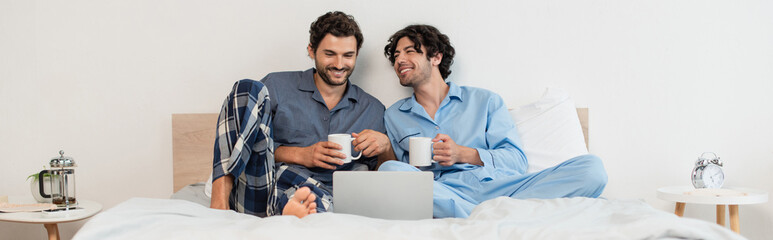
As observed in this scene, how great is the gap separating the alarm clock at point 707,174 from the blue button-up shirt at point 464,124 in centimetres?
57

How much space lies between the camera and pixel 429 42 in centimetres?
208

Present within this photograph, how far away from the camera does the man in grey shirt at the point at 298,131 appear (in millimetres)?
1536

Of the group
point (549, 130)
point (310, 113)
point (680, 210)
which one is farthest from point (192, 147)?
point (680, 210)

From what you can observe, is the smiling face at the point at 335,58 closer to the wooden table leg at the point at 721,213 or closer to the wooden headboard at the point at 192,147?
the wooden headboard at the point at 192,147

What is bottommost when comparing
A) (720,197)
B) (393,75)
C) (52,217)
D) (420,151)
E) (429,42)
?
(52,217)

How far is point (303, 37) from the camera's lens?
2.32 meters

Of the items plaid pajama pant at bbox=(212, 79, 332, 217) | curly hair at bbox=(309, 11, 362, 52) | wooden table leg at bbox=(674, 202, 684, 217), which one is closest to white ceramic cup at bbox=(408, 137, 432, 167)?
plaid pajama pant at bbox=(212, 79, 332, 217)

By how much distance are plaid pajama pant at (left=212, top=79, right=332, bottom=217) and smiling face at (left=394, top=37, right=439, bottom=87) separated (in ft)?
2.03

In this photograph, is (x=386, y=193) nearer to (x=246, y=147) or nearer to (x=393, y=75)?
(x=246, y=147)

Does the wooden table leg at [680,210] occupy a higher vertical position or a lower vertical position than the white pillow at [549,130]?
lower

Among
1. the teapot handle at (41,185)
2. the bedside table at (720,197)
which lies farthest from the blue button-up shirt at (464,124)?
the teapot handle at (41,185)

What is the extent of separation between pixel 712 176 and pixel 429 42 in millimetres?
1061

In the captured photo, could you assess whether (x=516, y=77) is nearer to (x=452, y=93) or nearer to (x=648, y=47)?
(x=452, y=93)

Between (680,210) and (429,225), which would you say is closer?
(429,225)
